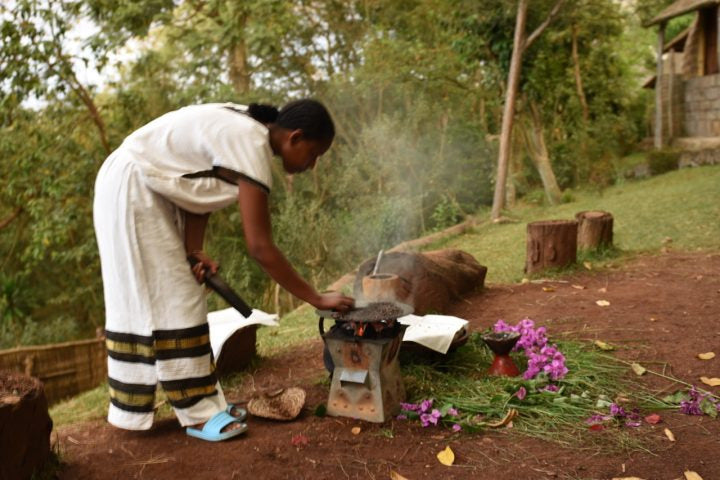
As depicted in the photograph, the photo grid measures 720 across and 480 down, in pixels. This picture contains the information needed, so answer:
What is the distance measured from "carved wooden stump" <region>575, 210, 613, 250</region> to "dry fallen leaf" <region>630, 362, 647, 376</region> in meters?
3.26

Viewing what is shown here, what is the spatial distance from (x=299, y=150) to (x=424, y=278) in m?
2.56

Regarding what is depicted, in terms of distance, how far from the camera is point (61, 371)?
8703mm

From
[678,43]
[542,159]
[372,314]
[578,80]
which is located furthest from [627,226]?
→ [678,43]

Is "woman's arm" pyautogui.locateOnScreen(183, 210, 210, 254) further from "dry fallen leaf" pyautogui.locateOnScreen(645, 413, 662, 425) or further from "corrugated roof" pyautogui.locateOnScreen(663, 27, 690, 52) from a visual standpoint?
"corrugated roof" pyautogui.locateOnScreen(663, 27, 690, 52)

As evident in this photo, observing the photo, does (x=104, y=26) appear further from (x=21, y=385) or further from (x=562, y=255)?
(x=21, y=385)

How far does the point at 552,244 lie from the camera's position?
20.7 ft

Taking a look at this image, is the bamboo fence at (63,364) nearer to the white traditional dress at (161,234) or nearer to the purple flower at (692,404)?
the white traditional dress at (161,234)

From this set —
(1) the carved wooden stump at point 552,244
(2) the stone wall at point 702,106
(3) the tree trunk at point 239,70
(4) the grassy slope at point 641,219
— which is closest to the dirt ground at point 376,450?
(1) the carved wooden stump at point 552,244

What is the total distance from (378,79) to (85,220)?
6812mm

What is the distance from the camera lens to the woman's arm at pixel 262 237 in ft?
8.59

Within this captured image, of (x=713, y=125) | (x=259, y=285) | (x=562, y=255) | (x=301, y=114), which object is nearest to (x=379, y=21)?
(x=259, y=285)

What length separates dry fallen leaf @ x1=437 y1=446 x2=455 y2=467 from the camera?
2.74 meters

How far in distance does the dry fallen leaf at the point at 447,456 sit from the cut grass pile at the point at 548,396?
0.25 m

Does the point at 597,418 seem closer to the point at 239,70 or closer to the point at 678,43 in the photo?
the point at 239,70
